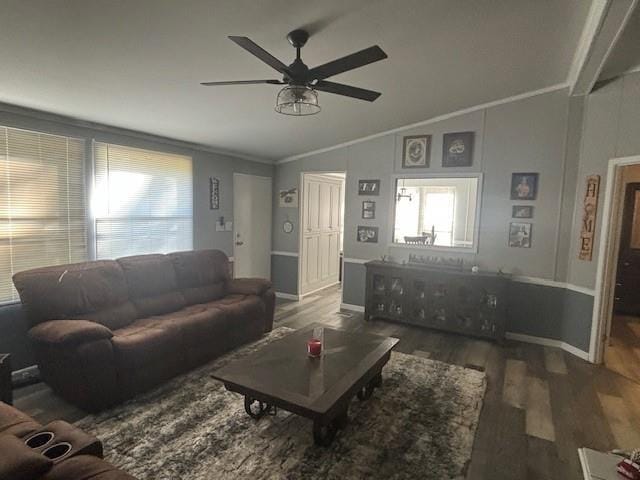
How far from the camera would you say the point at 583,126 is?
3889 millimetres

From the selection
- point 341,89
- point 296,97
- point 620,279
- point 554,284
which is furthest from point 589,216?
point 296,97

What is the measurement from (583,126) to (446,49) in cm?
223

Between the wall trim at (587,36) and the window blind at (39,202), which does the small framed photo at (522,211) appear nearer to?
the wall trim at (587,36)

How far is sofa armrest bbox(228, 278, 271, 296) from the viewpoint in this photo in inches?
167

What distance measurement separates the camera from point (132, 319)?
3346 millimetres

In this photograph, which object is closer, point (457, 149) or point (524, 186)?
point (524, 186)

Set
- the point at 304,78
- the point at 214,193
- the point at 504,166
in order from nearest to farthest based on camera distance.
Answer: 1. the point at 304,78
2. the point at 504,166
3. the point at 214,193

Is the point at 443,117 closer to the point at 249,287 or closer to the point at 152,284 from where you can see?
the point at 249,287

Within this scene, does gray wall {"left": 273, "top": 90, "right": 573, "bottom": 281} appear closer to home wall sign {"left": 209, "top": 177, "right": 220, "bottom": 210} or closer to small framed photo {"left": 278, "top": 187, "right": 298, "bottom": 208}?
small framed photo {"left": 278, "top": 187, "right": 298, "bottom": 208}

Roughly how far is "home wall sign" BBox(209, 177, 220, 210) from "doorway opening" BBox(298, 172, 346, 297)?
1384mm

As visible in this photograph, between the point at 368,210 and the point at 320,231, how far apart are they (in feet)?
4.82

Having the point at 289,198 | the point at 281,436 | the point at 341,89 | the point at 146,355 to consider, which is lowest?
the point at 281,436


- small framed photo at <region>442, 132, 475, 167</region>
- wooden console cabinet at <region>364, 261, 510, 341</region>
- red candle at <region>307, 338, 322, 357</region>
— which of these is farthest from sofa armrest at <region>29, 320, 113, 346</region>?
small framed photo at <region>442, 132, 475, 167</region>

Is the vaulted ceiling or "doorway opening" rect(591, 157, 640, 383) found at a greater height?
the vaulted ceiling
